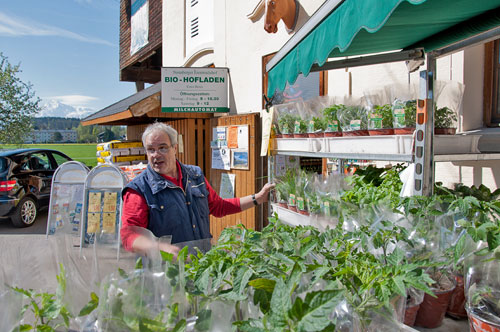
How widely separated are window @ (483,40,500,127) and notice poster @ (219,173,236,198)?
3785 millimetres

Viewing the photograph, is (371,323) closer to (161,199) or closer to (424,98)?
(424,98)

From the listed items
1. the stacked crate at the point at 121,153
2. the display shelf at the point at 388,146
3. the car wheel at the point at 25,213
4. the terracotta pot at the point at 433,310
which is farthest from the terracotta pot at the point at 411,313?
the car wheel at the point at 25,213

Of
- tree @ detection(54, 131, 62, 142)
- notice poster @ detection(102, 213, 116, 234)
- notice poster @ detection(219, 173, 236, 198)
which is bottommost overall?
notice poster @ detection(102, 213, 116, 234)

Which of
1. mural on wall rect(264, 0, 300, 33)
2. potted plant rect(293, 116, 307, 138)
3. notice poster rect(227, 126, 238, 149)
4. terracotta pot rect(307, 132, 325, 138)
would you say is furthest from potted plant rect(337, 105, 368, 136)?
notice poster rect(227, 126, 238, 149)

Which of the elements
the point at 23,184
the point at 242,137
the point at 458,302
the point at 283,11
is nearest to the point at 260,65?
the point at 283,11

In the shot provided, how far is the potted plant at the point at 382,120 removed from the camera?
2.02 m

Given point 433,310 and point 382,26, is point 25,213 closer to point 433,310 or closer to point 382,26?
point 382,26

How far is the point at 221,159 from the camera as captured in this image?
243 inches

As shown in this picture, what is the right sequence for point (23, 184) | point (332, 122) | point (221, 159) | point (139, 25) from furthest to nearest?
point (139, 25) < point (23, 184) < point (221, 159) < point (332, 122)

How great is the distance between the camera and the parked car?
819 cm

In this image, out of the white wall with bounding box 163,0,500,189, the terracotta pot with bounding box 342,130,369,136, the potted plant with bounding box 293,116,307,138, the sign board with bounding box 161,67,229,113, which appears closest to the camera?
the terracotta pot with bounding box 342,130,369,136

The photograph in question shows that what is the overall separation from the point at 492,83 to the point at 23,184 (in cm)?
973

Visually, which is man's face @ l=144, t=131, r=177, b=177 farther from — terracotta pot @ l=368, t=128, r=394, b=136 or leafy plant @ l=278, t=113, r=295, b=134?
terracotta pot @ l=368, t=128, r=394, b=136

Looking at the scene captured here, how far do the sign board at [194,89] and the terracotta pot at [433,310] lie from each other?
5181 millimetres
